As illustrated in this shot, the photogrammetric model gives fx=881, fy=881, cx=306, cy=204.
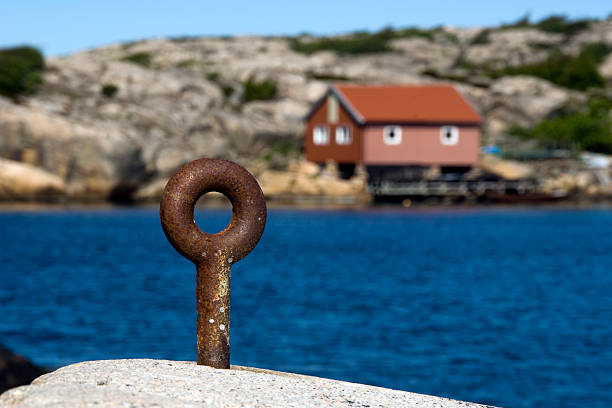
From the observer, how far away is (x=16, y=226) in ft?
177

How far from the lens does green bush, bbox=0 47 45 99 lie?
67.8 metres

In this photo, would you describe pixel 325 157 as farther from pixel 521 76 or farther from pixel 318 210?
pixel 521 76

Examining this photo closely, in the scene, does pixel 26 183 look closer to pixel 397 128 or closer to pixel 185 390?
pixel 397 128

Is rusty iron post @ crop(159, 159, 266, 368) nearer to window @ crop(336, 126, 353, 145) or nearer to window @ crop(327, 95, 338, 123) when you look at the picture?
window @ crop(336, 126, 353, 145)

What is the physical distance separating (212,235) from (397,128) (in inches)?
2320

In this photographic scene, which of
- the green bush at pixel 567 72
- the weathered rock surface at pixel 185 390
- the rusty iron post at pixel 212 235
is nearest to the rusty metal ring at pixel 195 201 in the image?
the rusty iron post at pixel 212 235

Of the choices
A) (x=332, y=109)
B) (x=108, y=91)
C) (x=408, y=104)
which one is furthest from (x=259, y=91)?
(x=408, y=104)

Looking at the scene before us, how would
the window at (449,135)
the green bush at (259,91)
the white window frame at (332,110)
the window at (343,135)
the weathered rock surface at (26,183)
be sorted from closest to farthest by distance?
1. the weathered rock surface at (26,183)
2. the window at (449,135)
3. the window at (343,135)
4. the white window frame at (332,110)
5. the green bush at (259,91)

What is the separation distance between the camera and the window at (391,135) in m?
64.9

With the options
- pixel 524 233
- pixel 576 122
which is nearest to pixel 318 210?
pixel 524 233

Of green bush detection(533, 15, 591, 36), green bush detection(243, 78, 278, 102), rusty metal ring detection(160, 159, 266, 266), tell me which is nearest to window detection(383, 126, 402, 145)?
green bush detection(243, 78, 278, 102)

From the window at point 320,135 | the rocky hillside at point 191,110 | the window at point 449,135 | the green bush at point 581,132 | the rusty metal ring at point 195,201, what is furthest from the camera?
the green bush at point 581,132

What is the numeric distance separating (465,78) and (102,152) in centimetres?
4556

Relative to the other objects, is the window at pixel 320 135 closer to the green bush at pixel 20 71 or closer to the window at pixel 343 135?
the window at pixel 343 135
